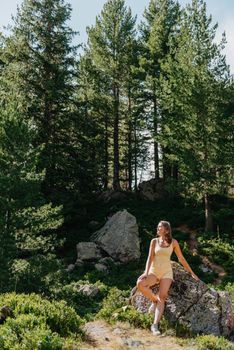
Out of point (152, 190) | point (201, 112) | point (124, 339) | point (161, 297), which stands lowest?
point (124, 339)

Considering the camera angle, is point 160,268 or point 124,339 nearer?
point 124,339

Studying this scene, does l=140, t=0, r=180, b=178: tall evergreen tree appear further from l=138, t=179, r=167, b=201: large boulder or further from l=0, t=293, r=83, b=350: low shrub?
l=0, t=293, r=83, b=350: low shrub

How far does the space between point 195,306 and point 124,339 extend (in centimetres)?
216

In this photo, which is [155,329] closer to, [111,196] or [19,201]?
[19,201]

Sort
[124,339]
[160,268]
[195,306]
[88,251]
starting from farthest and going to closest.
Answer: [88,251]
[195,306]
[160,268]
[124,339]

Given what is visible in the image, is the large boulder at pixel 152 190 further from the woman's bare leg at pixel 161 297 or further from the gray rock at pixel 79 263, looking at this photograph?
the woman's bare leg at pixel 161 297

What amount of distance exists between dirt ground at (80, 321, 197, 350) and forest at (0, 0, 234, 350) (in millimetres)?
4522

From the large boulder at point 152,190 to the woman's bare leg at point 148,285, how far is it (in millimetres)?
23552

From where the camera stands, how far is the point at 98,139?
118ft

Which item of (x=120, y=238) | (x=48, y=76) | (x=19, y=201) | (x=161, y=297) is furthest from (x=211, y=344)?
(x=48, y=76)

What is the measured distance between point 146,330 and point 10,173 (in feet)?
32.2

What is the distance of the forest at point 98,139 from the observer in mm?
16562

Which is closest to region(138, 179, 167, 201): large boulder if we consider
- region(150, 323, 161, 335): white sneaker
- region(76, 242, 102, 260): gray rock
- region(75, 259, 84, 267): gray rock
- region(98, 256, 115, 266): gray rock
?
region(76, 242, 102, 260): gray rock

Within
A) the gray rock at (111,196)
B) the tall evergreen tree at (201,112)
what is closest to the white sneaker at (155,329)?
the tall evergreen tree at (201,112)
